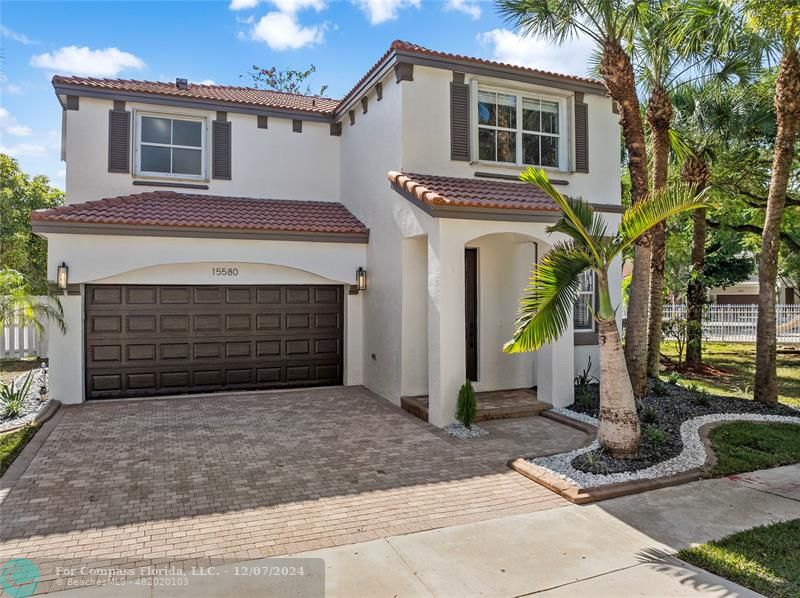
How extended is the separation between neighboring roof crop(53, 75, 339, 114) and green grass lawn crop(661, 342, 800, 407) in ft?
39.0

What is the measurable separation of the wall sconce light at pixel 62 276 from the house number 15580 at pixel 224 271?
2.76 metres

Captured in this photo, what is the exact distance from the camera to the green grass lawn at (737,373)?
12312 mm

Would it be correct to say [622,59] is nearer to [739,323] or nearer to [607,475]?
[607,475]

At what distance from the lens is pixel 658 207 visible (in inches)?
266

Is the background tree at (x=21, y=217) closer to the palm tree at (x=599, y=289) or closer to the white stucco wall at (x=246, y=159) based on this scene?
the white stucco wall at (x=246, y=159)

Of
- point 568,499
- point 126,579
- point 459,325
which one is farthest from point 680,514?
point 126,579

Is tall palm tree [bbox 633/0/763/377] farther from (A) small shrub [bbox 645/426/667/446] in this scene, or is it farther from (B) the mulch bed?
(A) small shrub [bbox 645/426/667/446]

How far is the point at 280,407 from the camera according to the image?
34.8 ft

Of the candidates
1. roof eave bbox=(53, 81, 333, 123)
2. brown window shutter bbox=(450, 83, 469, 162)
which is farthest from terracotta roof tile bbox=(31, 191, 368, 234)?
brown window shutter bbox=(450, 83, 469, 162)

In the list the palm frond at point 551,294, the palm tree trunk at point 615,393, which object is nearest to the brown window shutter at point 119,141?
the palm frond at point 551,294

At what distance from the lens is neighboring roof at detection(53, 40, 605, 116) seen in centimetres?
1062

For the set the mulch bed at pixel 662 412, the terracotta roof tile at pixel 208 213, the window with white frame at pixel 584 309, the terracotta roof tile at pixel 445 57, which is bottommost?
the mulch bed at pixel 662 412

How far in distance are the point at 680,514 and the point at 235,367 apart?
9.29 m

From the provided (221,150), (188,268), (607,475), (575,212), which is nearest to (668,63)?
(575,212)
